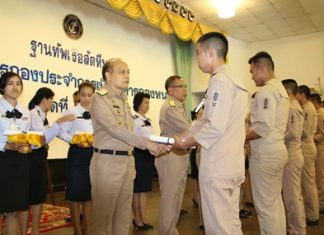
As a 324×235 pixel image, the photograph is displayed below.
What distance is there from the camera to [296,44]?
822cm

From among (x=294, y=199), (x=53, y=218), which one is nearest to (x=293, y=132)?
(x=294, y=199)

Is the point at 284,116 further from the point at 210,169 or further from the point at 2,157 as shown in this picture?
the point at 2,157

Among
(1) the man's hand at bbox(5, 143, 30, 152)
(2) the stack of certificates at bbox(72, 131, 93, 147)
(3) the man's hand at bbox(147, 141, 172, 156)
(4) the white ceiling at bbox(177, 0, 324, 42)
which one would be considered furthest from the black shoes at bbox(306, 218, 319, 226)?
(4) the white ceiling at bbox(177, 0, 324, 42)

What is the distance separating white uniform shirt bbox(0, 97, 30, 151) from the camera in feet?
7.95

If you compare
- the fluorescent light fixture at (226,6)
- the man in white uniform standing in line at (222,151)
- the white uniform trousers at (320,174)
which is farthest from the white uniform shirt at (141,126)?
the fluorescent light fixture at (226,6)

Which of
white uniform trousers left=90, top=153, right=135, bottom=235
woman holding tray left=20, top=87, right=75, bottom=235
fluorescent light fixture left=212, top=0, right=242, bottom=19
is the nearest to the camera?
white uniform trousers left=90, top=153, right=135, bottom=235

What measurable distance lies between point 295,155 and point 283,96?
799 mm

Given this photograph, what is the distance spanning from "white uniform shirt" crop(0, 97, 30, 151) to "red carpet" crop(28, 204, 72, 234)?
58.4 inches

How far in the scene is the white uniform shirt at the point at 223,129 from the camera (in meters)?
1.84

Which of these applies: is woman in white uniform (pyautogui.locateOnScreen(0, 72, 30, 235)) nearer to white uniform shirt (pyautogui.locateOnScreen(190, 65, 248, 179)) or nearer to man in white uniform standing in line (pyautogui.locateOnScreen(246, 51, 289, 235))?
white uniform shirt (pyautogui.locateOnScreen(190, 65, 248, 179))

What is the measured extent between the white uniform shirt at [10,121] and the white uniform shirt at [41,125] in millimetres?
264

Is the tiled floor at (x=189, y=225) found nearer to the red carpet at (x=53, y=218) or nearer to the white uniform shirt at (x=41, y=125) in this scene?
the red carpet at (x=53, y=218)

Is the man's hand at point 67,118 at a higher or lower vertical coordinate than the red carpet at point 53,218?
higher

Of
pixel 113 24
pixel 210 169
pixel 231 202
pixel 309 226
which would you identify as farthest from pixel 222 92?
pixel 113 24
